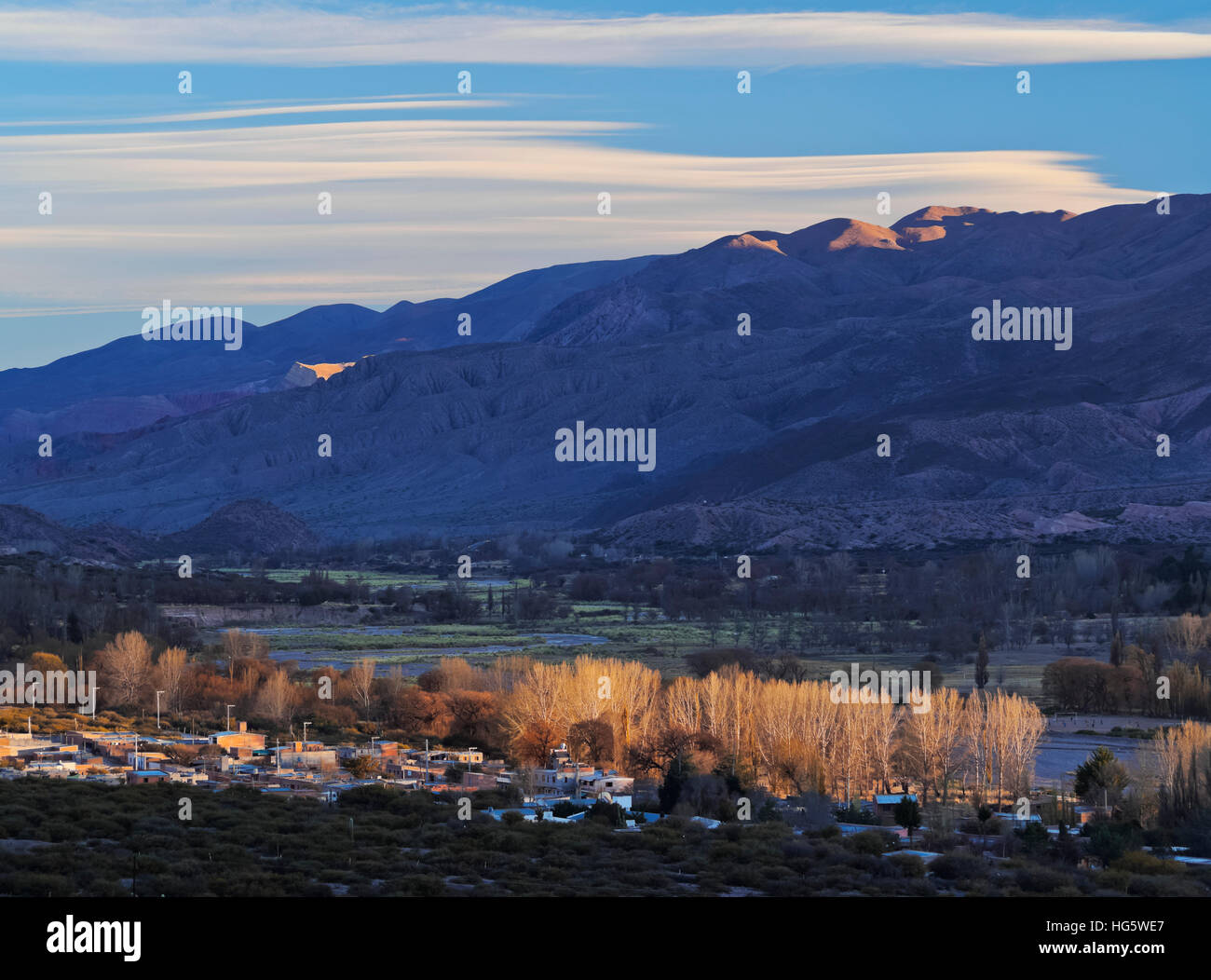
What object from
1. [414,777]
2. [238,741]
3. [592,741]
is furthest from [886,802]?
[238,741]

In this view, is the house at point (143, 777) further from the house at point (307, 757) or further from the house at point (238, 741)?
the house at point (238, 741)

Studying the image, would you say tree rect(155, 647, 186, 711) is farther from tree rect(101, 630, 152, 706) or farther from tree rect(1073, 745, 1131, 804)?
tree rect(1073, 745, 1131, 804)

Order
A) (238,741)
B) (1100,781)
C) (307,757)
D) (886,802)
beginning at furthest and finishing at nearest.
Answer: (238,741), (307,757), (1100,781), (886,802)

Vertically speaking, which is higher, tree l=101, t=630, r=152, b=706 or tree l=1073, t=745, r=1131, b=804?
tree l=101, t=630, r=152, b=706

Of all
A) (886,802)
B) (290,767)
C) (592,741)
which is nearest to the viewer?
(886,802)

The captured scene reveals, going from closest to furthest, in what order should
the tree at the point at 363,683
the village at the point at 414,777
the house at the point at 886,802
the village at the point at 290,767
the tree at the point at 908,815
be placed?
the tree at the point at 908,815
the village at the point at 414,777
the house at the point at 886,802
the village at the point at 290,767
the tree at the point at 363,683

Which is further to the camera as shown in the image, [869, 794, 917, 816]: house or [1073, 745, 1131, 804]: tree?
[1073, 745, 1131, 804]: tree

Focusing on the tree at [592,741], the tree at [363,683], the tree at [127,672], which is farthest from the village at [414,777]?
the tree at [127,672]

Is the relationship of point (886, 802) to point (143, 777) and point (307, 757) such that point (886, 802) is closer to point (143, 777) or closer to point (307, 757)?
point (307, 757)

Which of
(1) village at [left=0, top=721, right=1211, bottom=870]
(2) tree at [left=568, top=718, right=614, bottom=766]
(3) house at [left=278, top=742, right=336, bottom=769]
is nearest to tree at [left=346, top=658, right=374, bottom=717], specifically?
(1) village at [left=0, top=721, right=1211, bottom=870]
